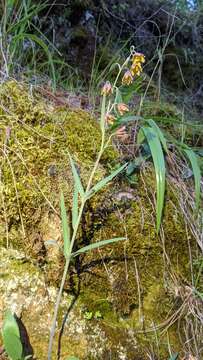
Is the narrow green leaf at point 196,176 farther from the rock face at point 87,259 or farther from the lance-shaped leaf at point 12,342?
the lance-shaped leaf at point 12,342

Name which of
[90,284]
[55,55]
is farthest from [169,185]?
[55,55]

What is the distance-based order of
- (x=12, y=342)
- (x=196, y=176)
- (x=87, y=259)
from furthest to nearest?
1. (x=196, y=176)
2. (x=87, y=259)
3. (x=12, y=342)

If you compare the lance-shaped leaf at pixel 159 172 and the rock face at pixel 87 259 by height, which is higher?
the lance-shaped leaf at pixel 159 172

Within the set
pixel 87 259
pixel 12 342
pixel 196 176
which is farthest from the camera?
pixel 196 176

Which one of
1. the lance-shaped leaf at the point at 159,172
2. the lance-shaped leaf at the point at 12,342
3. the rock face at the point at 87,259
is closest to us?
the lance-shaped leaf at the point at 12,342

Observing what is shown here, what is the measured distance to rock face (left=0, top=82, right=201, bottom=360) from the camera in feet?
3.54

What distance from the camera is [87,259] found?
3.77 feet

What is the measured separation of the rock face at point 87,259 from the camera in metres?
1.08

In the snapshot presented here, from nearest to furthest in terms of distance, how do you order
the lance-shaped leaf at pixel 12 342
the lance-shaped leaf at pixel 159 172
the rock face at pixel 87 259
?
the lance-shaped leaf at pixel 12 342, the rock face at pixel 87 259, the lance-shaped leaf at pixel 159 172

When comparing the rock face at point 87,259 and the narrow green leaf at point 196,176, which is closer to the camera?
the rock face at point 87,259

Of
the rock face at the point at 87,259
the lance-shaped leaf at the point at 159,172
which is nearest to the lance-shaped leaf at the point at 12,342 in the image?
the rock face at the point at 87,259

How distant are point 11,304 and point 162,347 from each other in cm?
46

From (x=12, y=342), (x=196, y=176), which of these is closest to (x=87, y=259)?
(x=12, y=342)

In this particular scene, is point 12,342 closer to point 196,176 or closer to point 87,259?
point 87,259
